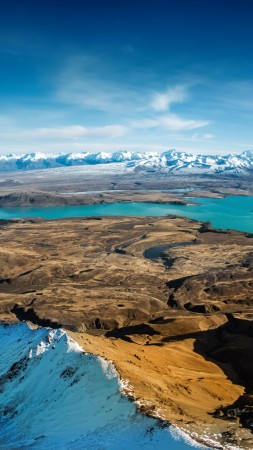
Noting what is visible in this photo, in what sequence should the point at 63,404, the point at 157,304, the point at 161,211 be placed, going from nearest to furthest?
1. the point at 63,404
2. the point at 157,304
3. the point at 161,211

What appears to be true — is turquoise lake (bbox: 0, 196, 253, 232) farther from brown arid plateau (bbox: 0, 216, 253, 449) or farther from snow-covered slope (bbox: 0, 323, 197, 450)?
snow-covered slope (bbox: 0, 323, 197, 450)

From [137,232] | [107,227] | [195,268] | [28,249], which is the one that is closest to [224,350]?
[195,268]

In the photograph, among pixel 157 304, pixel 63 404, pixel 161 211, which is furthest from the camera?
pixel 161 211

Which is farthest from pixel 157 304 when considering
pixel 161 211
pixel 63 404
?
pixel 161 211

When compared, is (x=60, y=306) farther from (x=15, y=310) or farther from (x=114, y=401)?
(x=114, y=401)

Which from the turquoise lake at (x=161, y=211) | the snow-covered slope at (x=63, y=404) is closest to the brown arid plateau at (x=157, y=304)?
the snow-covered slope at (x=63, y=404)

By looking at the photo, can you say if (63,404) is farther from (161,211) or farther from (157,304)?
(161,211)

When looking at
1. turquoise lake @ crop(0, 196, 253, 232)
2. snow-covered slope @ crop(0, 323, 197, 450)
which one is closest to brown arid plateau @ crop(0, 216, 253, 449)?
snow-covered slope @ crop(0, 323, 197, 450)
